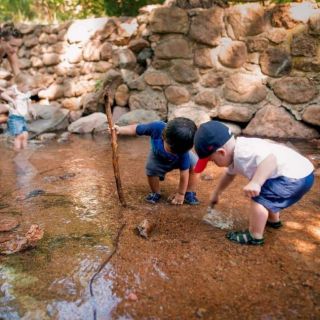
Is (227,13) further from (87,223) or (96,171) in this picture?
(87,223)

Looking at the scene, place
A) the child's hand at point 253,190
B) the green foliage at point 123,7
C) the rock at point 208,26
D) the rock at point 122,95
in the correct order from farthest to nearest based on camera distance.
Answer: the green foliage at point 123,7 < the rock at point 122,95 < the rock at point 208,26 < the child's hand at point 253,190

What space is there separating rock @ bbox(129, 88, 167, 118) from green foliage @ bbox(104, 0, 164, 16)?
2511mm

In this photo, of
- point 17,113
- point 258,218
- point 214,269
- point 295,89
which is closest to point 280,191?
point 258,218

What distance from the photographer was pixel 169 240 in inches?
95.3

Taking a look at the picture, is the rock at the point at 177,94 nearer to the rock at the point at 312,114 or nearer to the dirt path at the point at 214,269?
the rock at the point at 312,114

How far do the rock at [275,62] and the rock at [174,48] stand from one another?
3.79 ft

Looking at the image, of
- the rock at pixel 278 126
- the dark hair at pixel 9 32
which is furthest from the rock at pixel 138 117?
the dark hair at pixel 9 32

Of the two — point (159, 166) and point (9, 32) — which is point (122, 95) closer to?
point (159, 166)

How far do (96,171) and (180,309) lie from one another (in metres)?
2.55

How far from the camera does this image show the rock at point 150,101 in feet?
19.8

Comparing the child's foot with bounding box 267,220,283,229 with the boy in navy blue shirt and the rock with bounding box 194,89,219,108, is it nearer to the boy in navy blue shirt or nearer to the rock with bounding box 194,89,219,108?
the boy in navy blue shirt

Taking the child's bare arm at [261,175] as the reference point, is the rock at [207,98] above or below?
below

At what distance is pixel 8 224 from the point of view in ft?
8.80

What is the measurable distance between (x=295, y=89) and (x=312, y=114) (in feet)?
1.37
